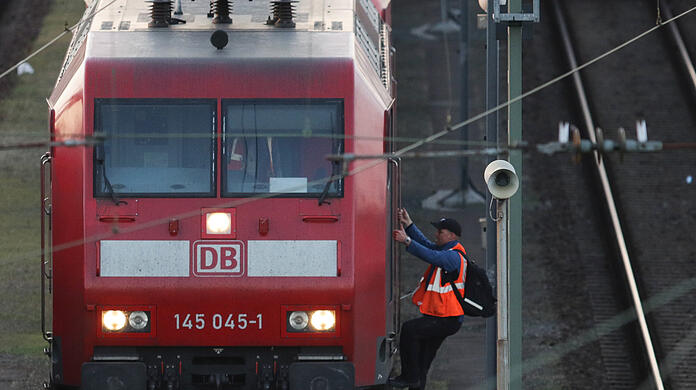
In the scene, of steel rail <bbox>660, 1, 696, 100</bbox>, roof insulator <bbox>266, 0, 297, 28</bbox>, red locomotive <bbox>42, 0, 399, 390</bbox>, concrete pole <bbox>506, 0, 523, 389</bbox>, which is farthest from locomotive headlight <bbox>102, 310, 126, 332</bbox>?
steel rail <bbox>660, 1, 696, 100</bbox>

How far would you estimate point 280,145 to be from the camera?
456 inches

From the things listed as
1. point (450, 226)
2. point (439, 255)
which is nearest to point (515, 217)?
point (450, 226)

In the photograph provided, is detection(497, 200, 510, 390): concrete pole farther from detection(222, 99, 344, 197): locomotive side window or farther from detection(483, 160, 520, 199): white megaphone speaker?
detection(222, 99, 344, 197): locomotive side window

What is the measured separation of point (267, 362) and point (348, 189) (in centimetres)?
153

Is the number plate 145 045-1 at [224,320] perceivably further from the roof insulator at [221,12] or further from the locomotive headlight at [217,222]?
the roof insulator at [221,12]

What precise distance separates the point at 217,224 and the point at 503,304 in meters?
2.71

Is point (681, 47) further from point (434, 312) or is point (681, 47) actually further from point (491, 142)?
point (434, 312)

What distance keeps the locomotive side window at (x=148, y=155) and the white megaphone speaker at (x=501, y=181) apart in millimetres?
2430

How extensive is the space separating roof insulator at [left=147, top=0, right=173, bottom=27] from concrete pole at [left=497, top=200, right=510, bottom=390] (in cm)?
326

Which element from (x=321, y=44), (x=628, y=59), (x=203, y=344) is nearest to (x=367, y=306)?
(x=203, y=344)

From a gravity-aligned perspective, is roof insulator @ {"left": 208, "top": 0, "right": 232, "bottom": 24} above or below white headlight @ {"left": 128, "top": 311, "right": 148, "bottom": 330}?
above

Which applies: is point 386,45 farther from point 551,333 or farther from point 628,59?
point 628,59

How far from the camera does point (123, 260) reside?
11.5 m

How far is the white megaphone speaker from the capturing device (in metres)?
12.4
